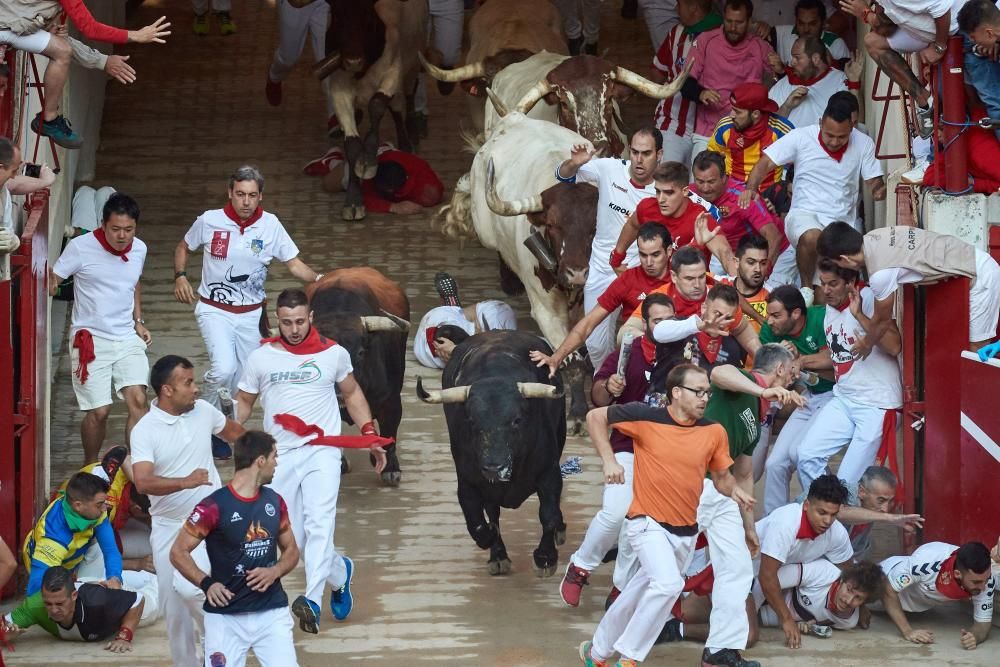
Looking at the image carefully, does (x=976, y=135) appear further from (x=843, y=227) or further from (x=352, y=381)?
(x=352, y=381)

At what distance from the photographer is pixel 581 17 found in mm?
19609

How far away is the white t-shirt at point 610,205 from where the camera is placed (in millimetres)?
12945

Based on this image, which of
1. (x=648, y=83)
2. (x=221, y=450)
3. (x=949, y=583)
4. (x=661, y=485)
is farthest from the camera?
(x=648, y=83)

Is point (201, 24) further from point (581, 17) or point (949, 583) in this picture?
point (949, 583)

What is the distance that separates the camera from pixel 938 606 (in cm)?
1090

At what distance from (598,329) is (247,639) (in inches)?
200

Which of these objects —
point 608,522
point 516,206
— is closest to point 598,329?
point 516,206

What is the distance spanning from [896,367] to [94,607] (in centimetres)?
452

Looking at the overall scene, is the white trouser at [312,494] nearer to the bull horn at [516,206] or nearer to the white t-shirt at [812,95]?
the bull horn at [516,206]

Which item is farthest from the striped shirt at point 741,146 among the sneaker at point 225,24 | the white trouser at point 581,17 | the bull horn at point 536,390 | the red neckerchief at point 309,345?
the sneaker at point 225,24

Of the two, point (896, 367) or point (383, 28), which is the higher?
point (383, 28)

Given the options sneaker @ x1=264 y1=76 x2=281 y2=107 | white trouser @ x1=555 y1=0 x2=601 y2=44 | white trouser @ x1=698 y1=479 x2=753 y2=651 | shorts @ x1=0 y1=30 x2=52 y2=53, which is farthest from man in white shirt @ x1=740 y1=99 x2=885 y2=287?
sneaker @ x1=264 y1=76 x2=281 y2=107

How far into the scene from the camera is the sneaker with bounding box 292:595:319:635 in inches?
393

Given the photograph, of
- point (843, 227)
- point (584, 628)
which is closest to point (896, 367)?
point (843, 227)
